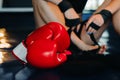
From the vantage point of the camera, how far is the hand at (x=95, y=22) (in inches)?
77.6

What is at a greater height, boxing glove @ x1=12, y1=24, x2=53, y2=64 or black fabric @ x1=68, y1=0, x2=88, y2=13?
black fabric @ x1=68, y1=0, x2=88, y2=13

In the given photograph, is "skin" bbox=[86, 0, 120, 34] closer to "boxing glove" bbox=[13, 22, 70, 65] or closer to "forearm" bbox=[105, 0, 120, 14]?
"forearm" bbox=[105, 0, 120, 14]

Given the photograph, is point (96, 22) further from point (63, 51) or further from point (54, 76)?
point (54, 76)

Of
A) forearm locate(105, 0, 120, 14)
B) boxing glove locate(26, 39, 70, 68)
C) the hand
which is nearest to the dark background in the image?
boxing glove locate(26, 39, 70, 68)

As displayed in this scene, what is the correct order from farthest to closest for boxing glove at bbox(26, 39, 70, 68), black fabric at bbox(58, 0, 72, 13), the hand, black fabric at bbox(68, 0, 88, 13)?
black fabric at bbox(68, 0, 88, 13)
black fabric at bbox(58, 0, 72, 13)
the hand
boxing glove at bbox(26, 39, 70, 68)

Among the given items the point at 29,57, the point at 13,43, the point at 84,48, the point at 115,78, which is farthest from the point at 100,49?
the point at 13,43

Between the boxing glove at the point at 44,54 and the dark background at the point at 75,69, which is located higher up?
the boxing glove at the point at 44,54

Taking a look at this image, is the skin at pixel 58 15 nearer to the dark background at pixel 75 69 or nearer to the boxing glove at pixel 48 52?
the dark background at pixel 75 69

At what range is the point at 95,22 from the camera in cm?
196

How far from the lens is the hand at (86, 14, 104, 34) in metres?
1.97

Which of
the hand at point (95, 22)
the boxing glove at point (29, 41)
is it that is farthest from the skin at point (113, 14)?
the boxing glove at point (29, 41)

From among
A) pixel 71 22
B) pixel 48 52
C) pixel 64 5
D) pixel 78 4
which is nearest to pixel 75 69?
pixel 48 52

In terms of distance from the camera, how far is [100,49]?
2.21 metres

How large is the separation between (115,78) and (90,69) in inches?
7.6
